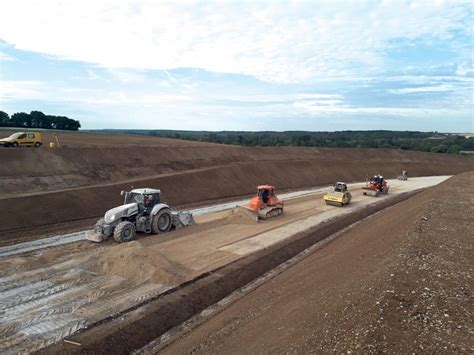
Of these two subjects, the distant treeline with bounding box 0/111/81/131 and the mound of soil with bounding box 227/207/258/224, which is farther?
the distant treeline with bounding box 0/111/81/131

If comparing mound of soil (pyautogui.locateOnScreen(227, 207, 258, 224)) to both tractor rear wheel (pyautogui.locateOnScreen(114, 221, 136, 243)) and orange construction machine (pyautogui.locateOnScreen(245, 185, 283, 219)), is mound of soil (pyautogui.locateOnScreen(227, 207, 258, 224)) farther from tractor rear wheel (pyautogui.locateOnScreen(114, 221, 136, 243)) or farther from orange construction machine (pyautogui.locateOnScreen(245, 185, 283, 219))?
tractor rear wheel (pyautogui.locateOnScreen(114, 221, 136, 243))

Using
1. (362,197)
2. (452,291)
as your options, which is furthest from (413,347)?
(362,197)

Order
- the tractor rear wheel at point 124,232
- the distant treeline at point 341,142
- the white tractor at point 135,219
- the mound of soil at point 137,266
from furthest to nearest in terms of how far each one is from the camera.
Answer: the distant treeline at point 341,142 → the white tractor at point 135,219 → the tractor rear wheel at point 124,232 → the mound of soil at point 137,266

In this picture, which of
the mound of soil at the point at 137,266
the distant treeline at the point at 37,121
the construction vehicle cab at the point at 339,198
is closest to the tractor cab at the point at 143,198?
the mound of soil at the point at 137,266

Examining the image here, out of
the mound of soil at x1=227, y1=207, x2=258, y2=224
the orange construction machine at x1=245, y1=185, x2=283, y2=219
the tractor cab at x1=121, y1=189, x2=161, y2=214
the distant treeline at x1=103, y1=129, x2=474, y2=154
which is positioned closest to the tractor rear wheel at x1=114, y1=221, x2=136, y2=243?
the tractor cab at x1=121, y1=189, x2=161, y2=214

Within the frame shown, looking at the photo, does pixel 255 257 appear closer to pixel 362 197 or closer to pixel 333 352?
pixel 333 352

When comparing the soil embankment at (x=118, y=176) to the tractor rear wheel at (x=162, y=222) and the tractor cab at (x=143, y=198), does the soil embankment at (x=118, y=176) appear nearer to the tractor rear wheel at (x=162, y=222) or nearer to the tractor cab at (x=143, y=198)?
the tractor cab at (x=143, y=198)

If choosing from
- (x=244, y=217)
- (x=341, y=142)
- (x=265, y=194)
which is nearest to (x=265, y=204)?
(x=265, y=194)
